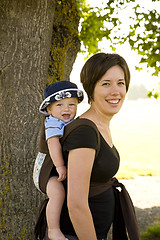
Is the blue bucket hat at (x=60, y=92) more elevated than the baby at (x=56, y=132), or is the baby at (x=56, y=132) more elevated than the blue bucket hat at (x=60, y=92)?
the blue bucket hat at (x=60, y=92)

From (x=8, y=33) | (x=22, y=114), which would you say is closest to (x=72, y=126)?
(x=22, y=114)

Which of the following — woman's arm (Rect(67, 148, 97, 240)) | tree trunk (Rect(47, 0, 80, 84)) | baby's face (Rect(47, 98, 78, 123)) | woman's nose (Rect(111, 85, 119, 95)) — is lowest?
woman's arm (Rect(67, 148, 97, 240))

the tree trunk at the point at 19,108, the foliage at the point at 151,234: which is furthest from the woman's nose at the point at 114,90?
the foliage at the point at 151,234

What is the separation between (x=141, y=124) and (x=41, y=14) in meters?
25.9

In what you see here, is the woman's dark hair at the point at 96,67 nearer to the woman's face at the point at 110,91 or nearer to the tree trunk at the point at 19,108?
the woman's face at the point at 110,91

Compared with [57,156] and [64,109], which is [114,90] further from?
[57,156]

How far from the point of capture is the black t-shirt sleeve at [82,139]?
1961mm

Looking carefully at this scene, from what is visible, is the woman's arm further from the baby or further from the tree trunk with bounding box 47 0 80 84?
the tree trunk with bounding box 47 0 80 84

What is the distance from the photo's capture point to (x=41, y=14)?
4273 millimetres

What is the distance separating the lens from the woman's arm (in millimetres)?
1935

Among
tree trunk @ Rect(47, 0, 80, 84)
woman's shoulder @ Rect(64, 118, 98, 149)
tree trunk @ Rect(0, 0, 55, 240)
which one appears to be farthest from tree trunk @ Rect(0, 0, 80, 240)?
woman's shoulder @ Rect(64, 118, 98, 149)

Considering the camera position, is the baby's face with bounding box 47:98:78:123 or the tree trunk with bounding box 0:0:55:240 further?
the tree trunk with bounding box 0:0:55:240

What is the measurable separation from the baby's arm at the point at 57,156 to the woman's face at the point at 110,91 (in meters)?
0.35

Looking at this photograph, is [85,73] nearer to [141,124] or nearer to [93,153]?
[93,153]
